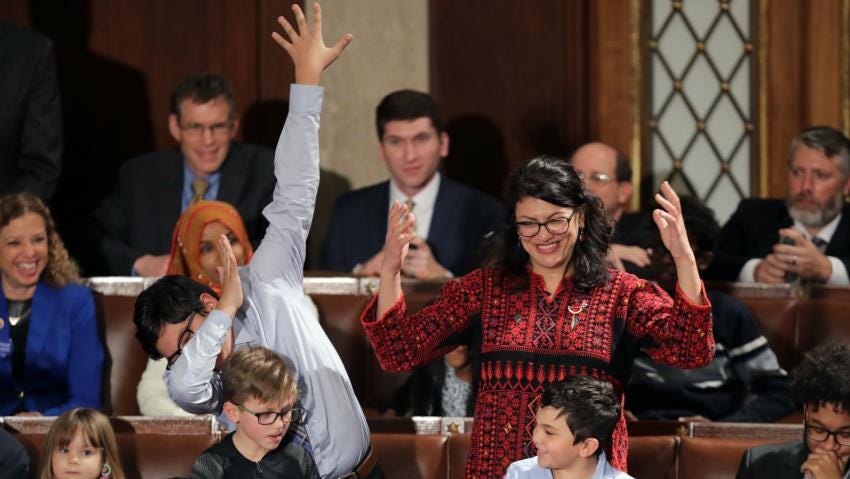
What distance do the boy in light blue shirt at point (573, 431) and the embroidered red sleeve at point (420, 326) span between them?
0.25 meters

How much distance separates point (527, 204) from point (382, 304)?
348mm

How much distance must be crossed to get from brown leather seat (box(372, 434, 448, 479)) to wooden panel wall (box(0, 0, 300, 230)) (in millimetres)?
2230

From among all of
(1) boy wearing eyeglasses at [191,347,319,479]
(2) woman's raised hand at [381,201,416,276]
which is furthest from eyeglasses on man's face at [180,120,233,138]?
(2) woman's raised hand at [381,201,416,276]

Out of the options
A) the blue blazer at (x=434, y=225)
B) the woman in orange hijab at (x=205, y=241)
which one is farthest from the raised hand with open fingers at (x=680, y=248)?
the blue blazer at (x=434, y=225)

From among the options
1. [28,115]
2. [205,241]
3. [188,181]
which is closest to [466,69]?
[188,181]

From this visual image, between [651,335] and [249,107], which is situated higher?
[249,107]

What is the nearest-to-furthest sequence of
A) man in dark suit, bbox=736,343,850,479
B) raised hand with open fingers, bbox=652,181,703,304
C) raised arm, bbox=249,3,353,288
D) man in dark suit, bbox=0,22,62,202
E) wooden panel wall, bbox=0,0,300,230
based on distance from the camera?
raised hand with open fingers, bbox=652,181,703,304 < man in dark suit, bbox=736,343,850,479 < raised arm, bbox=249,3,353,288 < man in dark suit, bbox=0,22,62,202 < wooden panel wall, bbox=0,0,300,230

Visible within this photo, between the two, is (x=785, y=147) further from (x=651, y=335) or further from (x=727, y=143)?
(x=651, y=335)

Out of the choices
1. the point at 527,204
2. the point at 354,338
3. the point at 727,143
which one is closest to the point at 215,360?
the point at 527,204

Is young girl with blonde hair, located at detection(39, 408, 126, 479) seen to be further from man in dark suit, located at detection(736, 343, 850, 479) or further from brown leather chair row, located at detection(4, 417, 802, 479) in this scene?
man in dark suit, located at detection(736, 343, 850, 479)

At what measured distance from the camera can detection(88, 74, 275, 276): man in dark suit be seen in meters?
4.77

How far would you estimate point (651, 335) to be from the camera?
3072 mm

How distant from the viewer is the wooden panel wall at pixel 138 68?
5508 millimetres

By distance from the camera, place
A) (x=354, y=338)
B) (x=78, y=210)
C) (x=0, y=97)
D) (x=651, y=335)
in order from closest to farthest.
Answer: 1. (x=651, y=335)
2. (x=354, y=338)
3. (x=0, y=97)
4. (x=78, y=210)
